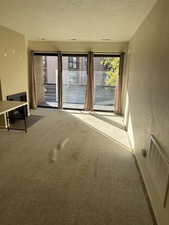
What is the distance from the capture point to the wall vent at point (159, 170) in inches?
58.5

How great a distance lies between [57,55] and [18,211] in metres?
5.38

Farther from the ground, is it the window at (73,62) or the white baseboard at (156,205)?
the window at (73,62)

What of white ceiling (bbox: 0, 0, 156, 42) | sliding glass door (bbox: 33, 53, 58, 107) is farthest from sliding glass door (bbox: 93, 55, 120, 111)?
white ceiling (bbox: 0, 0, 156, 42)

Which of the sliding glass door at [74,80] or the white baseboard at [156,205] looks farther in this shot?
the sliding glass door at [74,80]

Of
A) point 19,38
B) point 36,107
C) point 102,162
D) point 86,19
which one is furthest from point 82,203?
point 36,107

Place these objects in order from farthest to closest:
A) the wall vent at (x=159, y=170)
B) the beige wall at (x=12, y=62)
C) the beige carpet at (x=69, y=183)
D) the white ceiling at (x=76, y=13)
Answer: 1. the beige wall at (x=12, y=62)
2. the white ceiling at (x=76, y=13)
3. the beige carpet at (x=69, y=183)
4. the wall vent at (x=159, y=170)

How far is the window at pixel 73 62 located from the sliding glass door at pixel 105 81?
75cm

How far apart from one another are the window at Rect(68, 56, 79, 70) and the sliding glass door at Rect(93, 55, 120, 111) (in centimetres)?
75

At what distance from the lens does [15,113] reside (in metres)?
4.81

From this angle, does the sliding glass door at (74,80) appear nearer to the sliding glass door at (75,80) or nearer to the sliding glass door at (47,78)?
the sliding glass door at (75,80)

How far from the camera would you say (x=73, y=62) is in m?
6.15

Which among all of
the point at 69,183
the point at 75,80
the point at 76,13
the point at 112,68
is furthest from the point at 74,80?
the point at 69,183

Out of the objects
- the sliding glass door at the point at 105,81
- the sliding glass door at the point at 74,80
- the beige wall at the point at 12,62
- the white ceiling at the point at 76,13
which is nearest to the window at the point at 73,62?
the sliding glass door at the point at 74,80

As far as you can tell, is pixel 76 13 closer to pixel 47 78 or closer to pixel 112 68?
pixel 112 68
